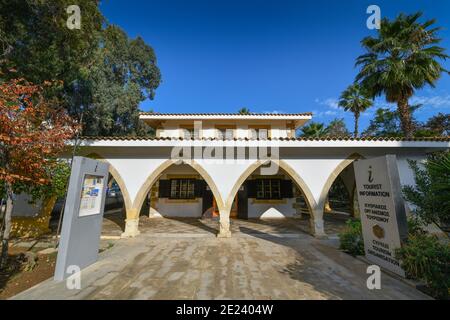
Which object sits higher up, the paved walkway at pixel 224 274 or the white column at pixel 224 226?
the white column at pixel 224 226

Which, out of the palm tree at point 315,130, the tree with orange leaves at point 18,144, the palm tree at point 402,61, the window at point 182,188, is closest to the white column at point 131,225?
the tree with orange leaves at point 18,144

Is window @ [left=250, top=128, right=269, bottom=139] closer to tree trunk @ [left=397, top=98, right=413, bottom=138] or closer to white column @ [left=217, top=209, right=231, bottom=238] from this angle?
white column @ [left=217, top=209, right=231, bottom=238]

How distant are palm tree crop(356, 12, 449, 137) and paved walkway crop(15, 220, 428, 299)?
10920 mm

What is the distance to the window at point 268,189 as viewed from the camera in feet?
42.4

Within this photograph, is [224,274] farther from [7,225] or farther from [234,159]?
[7,225]

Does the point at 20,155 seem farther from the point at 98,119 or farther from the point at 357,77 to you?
the point at 357,77

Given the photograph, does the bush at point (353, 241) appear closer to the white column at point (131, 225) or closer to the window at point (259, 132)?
the window at point (259, 132)

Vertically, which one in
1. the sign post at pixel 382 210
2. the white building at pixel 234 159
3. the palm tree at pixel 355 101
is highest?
the palm tree at pixel 355 101

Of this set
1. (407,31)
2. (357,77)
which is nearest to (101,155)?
(357,77)

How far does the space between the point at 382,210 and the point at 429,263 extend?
4.10 ft

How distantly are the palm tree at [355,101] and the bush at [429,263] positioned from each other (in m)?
18.2

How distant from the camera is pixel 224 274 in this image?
446 centimetres

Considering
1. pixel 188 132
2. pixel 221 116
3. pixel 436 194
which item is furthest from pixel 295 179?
pixel 188 132

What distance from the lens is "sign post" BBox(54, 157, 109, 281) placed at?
4.30 m
